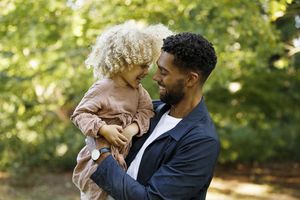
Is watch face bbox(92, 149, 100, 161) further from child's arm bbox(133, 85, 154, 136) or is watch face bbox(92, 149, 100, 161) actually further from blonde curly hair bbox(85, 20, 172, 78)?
blonde curly hair bbox(85, 20, 172, 78)

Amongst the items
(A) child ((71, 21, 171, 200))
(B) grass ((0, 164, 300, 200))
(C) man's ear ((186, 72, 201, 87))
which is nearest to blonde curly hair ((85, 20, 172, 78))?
(A) child ((71, 21, 171, 200))

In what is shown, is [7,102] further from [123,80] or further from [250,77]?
[123,80]

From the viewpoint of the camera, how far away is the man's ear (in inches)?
87.4

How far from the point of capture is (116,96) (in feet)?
7.64

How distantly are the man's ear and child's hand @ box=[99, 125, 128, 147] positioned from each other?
1.15ft

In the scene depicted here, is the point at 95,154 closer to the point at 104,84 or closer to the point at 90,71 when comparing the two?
the point at 104,84

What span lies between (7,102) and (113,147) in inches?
256

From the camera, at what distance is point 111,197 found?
232cm

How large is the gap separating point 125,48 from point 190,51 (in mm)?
295

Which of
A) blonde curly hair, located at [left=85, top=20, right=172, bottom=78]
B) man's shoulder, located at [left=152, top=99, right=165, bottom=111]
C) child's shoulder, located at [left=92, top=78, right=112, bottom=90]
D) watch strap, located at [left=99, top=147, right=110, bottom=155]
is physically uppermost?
blonde curly hair, located at [left=85, top=20, right=172, bottom=78]

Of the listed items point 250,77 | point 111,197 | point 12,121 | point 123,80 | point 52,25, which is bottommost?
point 12,121

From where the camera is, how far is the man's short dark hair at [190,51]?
85.7 inches

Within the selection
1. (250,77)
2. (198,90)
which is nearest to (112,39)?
(198,90)

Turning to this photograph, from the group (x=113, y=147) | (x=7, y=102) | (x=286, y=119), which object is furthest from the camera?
(x=286, y=119)
